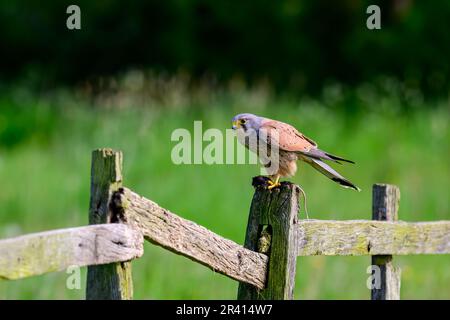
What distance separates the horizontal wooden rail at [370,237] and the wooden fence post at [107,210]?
118 cm

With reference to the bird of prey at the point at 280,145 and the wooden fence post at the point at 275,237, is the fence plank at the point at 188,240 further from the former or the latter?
the bird of prey at the point at 280,145

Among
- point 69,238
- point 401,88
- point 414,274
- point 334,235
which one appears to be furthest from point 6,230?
point 401,88

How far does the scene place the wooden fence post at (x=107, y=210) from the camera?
3283 millimetres

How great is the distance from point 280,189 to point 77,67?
50.1 feet

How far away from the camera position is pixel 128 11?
741 inches

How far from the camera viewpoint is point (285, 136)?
462 cm

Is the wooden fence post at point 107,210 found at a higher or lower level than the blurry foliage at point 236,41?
lower

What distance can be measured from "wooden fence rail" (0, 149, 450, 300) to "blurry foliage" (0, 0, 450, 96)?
37.8ft

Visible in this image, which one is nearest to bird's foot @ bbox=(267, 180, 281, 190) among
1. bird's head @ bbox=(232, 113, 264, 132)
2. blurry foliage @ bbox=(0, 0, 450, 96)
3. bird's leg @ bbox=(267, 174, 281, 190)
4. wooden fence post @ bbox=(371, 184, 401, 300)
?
bird's leg @ bbox=(267, 174, 281, 190)

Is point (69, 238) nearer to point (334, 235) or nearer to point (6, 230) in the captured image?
point (334, 235)

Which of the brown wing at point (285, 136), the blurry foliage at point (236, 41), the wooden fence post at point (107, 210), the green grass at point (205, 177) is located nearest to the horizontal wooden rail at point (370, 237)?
the brown wing at point (285, 136)

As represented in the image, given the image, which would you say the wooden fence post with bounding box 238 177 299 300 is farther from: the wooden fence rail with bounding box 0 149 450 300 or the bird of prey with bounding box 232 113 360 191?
the bird of prey with bounding box 232 113 360 191
